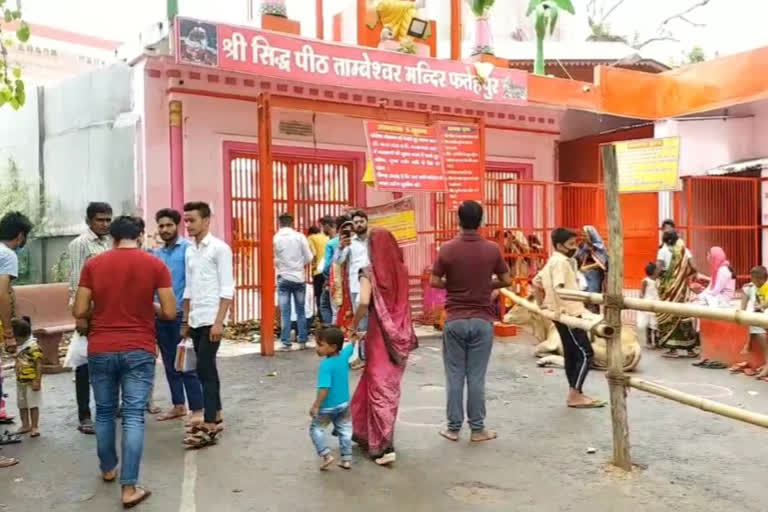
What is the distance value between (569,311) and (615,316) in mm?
1689

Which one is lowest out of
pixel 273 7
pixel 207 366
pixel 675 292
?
pixel 207 366

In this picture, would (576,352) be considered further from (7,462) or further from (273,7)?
(273,7)

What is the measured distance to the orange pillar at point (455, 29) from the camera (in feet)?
39.3

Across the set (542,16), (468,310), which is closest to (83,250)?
(468,310)

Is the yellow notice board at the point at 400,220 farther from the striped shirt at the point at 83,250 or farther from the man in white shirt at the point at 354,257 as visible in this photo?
the striped shirt at the point at 83,250

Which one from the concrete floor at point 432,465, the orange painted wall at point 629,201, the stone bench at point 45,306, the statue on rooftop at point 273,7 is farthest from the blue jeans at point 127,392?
the orange painted wall at point 629,201

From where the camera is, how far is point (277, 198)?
10.7 meters

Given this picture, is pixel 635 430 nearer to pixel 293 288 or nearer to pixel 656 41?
pixel 293 288

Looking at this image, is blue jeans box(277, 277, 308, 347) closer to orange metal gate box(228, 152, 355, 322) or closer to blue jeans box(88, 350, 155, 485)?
orange metal gate box(228, 152, 355, 322)

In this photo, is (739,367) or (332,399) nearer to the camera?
(332,399)

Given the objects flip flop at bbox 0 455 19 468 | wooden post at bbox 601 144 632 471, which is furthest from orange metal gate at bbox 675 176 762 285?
flip flop at bbox 0 455 19 468

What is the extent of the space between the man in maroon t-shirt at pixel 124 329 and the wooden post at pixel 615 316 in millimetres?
2776

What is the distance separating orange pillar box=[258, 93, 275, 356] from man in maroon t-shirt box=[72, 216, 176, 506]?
431cm

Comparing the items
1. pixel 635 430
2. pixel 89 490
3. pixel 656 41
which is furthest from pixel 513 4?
pixel 89 490
